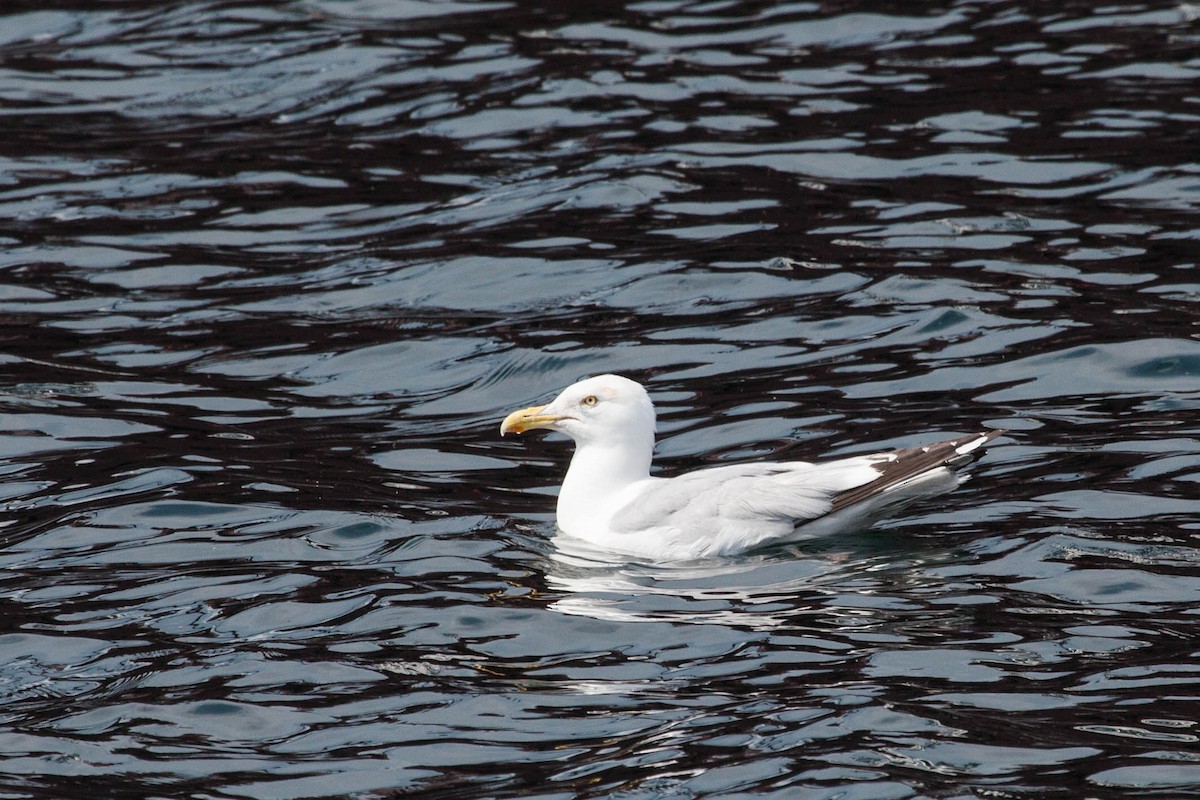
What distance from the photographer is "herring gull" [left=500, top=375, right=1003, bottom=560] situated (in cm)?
817

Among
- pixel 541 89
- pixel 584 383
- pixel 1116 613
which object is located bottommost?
pixel 1116 613

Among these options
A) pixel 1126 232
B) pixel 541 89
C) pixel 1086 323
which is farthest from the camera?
pixel 541 89

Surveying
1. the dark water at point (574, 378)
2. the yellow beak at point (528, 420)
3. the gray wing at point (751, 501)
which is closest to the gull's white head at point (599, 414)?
the yellow beak at point (528, 420)

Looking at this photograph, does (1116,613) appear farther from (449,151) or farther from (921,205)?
(449,151)

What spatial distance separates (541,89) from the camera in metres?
16.1

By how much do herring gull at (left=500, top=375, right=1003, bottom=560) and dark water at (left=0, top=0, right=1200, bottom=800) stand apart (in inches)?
7.2

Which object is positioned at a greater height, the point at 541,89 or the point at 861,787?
the point at 541,89

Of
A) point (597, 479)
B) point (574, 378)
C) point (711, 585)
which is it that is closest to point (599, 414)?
point (597, 479)

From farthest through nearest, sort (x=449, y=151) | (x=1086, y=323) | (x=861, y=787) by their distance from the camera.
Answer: (x=449, y=151)
(x=1086, y=323)
(x=861, y=787)

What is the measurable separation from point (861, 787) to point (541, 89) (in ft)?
37.0

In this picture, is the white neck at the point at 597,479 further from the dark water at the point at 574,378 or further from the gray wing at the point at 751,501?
the gray wing at the point at 751,501

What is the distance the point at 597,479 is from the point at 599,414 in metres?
0.35

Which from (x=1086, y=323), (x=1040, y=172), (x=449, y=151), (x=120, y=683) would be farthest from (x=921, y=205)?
(x=120, y=683)

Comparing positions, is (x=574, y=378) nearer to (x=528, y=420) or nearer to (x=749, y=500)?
(x=528, y=420)
